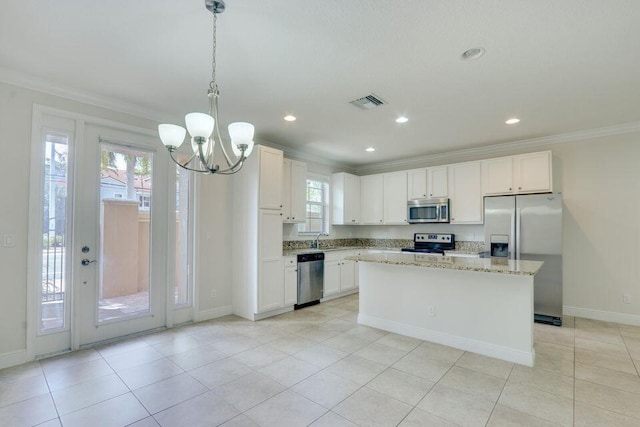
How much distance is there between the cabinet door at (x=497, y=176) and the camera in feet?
15.9

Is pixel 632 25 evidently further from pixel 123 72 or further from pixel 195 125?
pixel 123 72

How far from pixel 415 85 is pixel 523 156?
9.19 ft

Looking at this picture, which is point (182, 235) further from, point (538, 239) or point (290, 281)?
point (538, 239)

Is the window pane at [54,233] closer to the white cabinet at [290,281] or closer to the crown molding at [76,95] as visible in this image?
the crown molding at [76,95]

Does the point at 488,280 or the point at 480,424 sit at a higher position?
the point at 488,280

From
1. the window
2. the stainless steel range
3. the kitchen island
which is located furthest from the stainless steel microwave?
the kitchen island

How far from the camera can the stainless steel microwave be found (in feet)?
17.9

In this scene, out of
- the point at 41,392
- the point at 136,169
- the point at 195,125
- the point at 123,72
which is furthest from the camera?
the point at 136,169

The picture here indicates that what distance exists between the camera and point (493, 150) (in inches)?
207

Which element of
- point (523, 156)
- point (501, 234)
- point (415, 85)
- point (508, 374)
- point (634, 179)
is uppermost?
point (415, 85)

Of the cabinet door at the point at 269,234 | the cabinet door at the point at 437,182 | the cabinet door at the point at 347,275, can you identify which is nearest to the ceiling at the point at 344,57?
the cabinet door at the point at 269,234

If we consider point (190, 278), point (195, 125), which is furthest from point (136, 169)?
point (195, 125)

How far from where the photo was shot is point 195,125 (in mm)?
2053

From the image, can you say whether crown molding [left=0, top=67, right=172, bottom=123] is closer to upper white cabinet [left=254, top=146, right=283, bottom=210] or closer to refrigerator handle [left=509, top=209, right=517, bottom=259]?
upper white cabinet [left=254, top=146, right=283, bottom=210]
